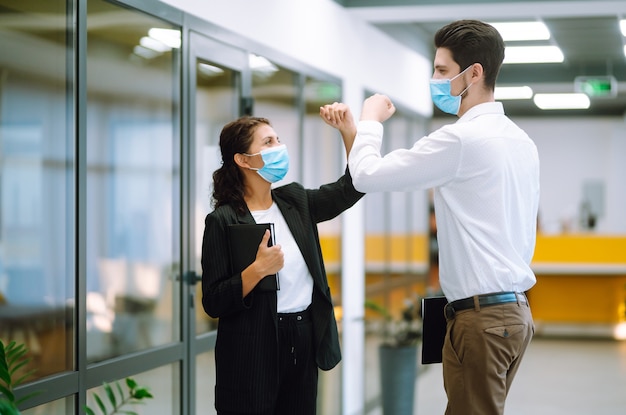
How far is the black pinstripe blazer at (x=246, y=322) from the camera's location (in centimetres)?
252

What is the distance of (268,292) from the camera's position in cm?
252

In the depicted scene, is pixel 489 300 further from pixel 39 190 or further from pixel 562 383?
pixel 562 383

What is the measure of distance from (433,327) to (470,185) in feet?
1.47

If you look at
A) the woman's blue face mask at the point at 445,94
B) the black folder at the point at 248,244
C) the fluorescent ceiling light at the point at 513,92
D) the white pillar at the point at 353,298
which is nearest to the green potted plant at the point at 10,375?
the black folder at the point at 248,244

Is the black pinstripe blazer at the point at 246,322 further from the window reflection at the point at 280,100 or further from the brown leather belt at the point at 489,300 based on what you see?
the window reflection at the point at 280,100

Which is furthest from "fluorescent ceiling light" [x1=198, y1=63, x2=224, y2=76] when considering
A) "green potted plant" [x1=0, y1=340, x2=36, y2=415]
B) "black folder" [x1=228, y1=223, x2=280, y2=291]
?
"black folder" [x1=228, y1=223, x2=280, y2=291]

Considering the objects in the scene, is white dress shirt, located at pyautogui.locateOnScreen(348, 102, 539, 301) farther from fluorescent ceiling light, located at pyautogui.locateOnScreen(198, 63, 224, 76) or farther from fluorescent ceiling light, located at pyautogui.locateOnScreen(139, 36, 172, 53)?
fluorescent ceiling light, located at pyautogui.locateOnScreen(198, 63, 224, 76)

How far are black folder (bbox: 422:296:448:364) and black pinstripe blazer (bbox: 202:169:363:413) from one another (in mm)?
341

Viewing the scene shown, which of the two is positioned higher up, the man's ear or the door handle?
the man's ear

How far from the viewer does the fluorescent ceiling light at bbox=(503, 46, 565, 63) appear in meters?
9.84

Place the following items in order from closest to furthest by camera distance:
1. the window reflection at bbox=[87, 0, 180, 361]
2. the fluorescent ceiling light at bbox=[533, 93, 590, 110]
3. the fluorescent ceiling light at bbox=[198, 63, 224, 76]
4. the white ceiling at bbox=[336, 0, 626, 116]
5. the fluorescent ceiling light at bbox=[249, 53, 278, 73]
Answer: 1. the window reflection at bbox=[87, 0, 180, 361]
2. the fluorescent ceiling light at bbox=[198, 63, 224, 76]
3. the fluorescent ceiling light at bbox=[249, 53, 278, 73]
4. the white ceiling at bbox=[336, 0, 626, 116]
5. the fluorescent ceiling light at bbox=[533, 93, 590, 110]

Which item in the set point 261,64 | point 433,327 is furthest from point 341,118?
point 261,64

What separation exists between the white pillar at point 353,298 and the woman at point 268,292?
3.58m

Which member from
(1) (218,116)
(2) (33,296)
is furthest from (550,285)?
(2) (33,296)
